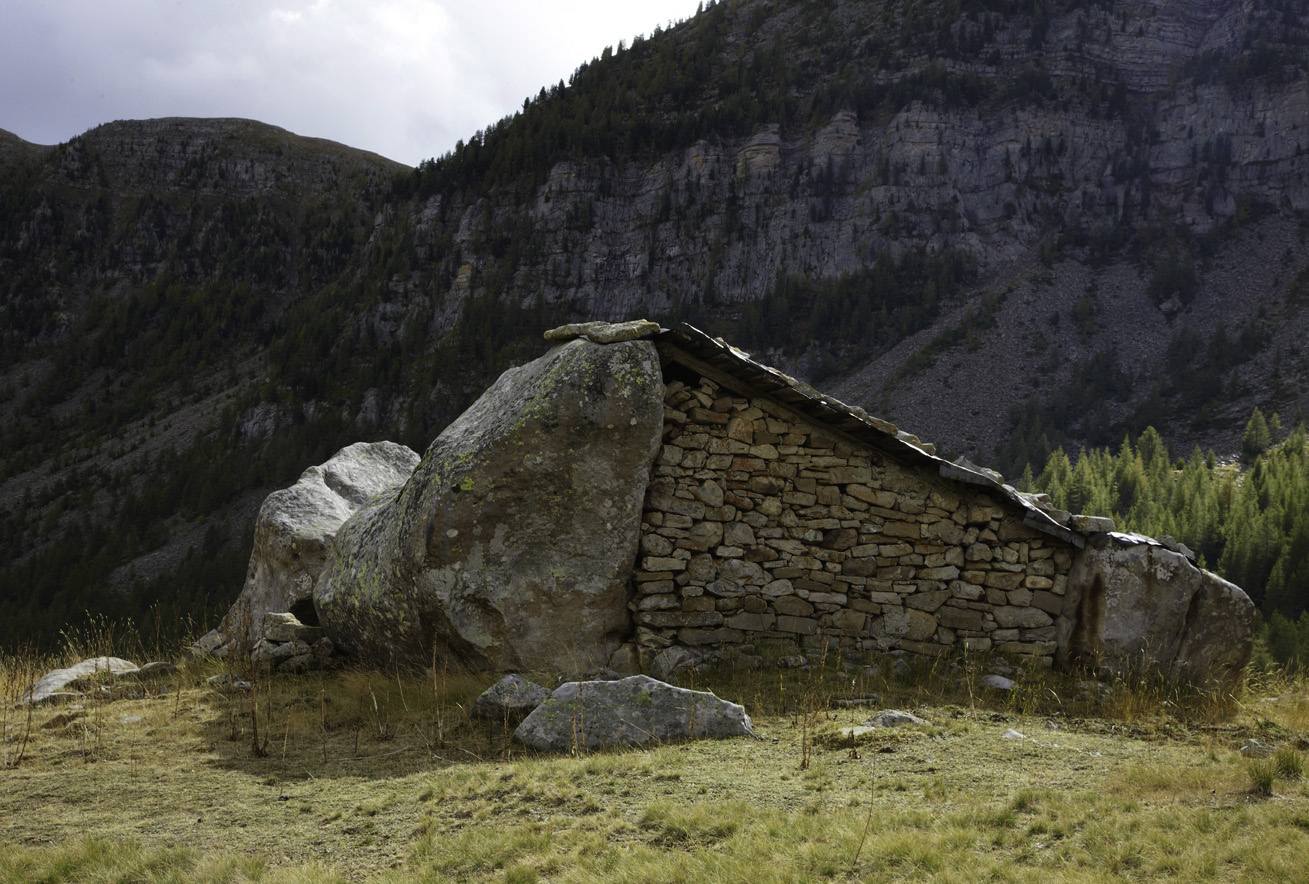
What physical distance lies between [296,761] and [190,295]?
11610cm

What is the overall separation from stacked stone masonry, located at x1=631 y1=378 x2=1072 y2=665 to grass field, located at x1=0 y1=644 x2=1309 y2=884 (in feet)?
3.54

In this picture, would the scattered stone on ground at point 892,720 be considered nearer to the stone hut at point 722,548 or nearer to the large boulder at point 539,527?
the stone hut at point 722,548

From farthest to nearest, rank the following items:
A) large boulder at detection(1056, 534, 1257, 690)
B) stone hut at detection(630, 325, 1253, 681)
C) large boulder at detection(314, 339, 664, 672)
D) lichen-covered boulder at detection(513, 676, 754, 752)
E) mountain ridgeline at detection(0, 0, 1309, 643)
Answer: mountain ridgeline at detection(0, 0, 1309, 643) < stone hut at detection(630, 325, 1253, 681) < large boulder at detection(1056, 534, 1257, 690) < large boulder at detection(314, 339, 664, 672) < lichen-covered boulder at detection(513, 676, 754, 752)

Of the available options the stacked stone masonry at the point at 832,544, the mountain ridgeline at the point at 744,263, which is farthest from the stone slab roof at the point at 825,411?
the mountain ridgeline at the point at 744,263

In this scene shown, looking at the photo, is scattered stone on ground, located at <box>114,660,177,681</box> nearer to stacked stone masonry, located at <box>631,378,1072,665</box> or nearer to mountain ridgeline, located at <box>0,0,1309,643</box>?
stacked stone masonry, located at <box>631,378,1072,665</box>

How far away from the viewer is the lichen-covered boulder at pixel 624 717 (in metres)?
5.97

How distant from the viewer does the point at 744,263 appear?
289 ft

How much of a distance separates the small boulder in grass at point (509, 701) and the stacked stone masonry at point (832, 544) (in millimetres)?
2130

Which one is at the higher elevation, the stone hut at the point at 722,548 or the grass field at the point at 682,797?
the stone hut at the point at 722,548

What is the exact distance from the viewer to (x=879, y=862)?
3.78 m

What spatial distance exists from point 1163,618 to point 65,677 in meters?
11.5

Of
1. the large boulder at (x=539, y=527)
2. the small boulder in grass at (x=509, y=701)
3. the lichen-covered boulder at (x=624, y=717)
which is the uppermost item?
the large boulder at (x=539, y=527)

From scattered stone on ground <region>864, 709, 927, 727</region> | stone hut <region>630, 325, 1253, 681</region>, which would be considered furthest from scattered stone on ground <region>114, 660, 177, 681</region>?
scattered stone on ground <region>864, 709, 927, 727</region>

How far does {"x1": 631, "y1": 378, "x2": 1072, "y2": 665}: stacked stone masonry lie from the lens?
8.47m
